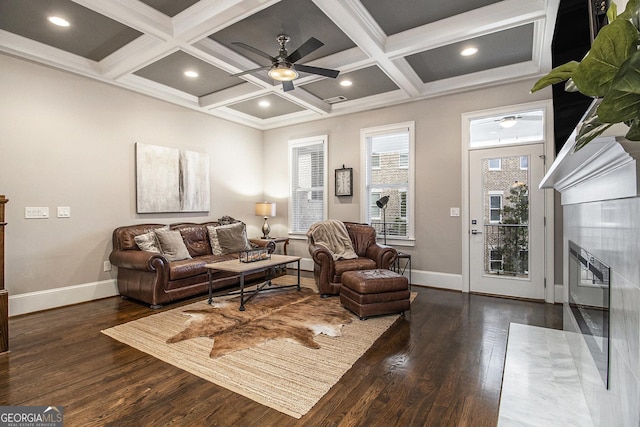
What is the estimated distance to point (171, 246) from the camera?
4363mm

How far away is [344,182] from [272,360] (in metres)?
3.67

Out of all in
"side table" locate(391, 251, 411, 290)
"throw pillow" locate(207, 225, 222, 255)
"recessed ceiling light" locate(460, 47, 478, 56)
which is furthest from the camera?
"throw pillow" locate(207, 225, 222, 255)

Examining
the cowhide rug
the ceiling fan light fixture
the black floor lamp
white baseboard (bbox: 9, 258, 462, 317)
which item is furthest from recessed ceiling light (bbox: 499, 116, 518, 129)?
the cowhide rug

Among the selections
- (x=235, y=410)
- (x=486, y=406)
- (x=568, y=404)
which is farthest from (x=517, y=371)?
(x=235, y=410)

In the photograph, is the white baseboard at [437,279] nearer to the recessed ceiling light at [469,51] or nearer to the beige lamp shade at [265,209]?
the beige lamp shade at [265,209]

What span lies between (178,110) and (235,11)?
9.19 ft

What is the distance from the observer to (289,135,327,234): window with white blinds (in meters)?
6.04

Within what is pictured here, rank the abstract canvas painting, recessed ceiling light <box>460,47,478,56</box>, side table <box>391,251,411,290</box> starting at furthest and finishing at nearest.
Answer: side table <box>391,251,411,290</box>
the abstract canvas painting
recessed ceiling light <box>460,47,478,56</box>

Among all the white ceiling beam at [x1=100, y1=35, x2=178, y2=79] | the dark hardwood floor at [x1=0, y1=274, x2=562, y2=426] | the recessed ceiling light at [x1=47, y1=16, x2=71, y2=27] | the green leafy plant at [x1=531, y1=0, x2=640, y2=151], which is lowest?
the dark hardwood floor at [x1=0, y1=274, x2=562, y2=426]

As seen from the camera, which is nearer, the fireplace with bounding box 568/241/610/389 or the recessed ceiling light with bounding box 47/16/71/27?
the fireplace with bounding box 568/241/610/389

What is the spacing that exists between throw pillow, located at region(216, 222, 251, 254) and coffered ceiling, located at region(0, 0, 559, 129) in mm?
2001

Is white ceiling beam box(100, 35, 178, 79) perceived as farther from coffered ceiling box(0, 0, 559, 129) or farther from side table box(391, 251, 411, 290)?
side table box(391, 251, 411, 290)

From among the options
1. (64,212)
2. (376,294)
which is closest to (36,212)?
(64,212)

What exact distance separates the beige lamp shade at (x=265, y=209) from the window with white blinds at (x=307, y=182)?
1.32 feet
